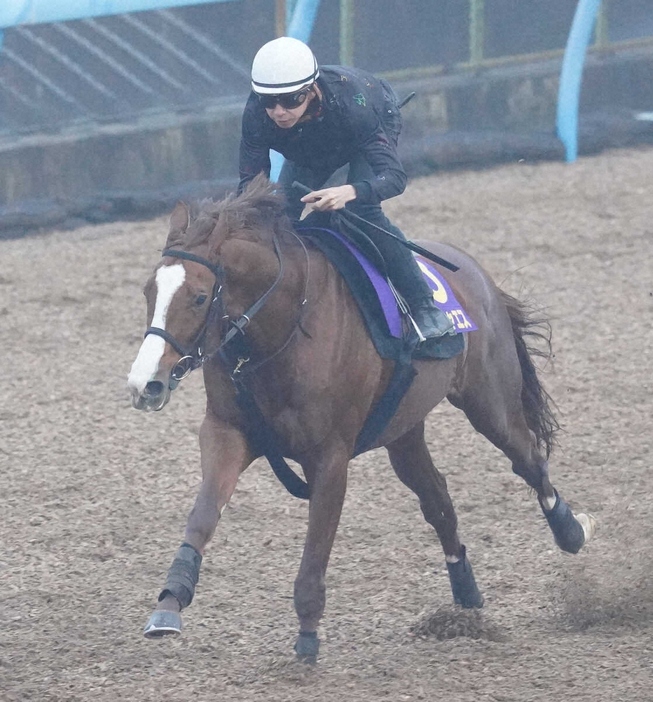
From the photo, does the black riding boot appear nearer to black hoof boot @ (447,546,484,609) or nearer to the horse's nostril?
black hoof boot @ (447,546,484,609)

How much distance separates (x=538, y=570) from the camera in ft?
16.9

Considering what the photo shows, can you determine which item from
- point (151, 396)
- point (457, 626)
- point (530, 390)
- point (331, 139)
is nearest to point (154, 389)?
point (151, 396)

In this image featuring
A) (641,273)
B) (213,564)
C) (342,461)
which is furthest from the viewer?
(641,273)

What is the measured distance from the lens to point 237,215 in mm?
3926

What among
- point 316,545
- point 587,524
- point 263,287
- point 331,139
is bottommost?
point 587,524

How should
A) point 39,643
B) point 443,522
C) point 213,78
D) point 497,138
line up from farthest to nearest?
1. point 497,138
2. point 213,78
3. point 443,522
4. point 39,643

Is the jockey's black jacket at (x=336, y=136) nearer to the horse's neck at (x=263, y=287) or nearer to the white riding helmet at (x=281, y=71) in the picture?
the white riding helmet at (x=281, y=71)

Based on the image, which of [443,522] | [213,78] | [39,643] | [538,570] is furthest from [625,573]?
[213,78]

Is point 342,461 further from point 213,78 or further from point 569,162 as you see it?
point 569,162

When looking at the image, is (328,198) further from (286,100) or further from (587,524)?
(587,524)

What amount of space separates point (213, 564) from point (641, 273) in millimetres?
5200

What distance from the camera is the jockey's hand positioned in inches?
157

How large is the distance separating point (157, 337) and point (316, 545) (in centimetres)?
95

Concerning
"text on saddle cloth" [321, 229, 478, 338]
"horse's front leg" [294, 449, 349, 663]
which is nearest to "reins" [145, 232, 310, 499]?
"horse's front leg" [294, 449, 349, 663]
